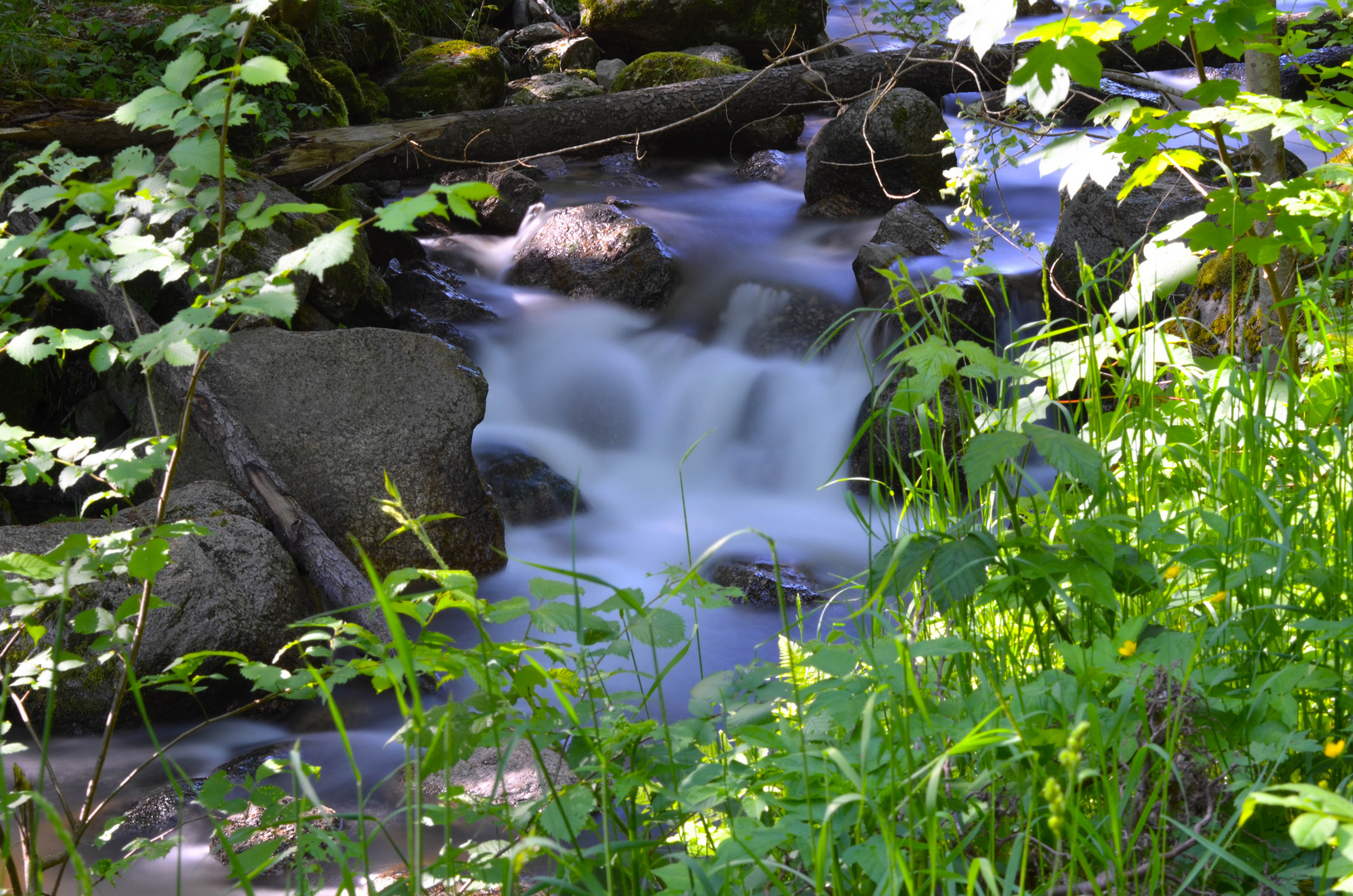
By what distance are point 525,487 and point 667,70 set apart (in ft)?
19.2

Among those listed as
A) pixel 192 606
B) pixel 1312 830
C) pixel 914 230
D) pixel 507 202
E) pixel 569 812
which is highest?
pixel 1312 830

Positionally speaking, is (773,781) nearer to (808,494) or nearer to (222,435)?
(222,435)

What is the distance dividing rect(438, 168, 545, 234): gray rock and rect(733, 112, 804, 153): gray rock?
7.87ft

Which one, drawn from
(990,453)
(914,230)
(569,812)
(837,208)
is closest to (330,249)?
(569,812)

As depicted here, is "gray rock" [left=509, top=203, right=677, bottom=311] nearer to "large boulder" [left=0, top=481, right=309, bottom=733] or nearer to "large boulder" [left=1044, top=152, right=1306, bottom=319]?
"large boulder" [left=1044, top=152, right=1306, bottom=319]

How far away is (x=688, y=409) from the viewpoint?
634cm

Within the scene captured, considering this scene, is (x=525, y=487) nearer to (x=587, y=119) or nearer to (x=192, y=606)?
(x=192, y=606)

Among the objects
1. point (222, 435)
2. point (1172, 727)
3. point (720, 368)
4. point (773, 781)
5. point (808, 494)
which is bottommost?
point (808, 494)

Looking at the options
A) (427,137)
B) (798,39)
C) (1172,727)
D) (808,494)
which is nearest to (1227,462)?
(1172,727)

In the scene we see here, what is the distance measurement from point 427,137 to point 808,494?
12.6 feet

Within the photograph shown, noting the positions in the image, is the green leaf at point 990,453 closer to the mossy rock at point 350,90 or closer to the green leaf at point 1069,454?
the green leaf at point 1069,454

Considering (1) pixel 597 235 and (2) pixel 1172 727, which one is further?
(1) pixel 597 235

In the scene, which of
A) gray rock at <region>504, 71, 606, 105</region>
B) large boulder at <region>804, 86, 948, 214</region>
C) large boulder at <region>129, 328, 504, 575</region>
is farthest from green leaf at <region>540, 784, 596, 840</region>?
gray rock at <region>504, 71, 606, 105</region>

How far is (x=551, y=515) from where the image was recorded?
17.4ft
